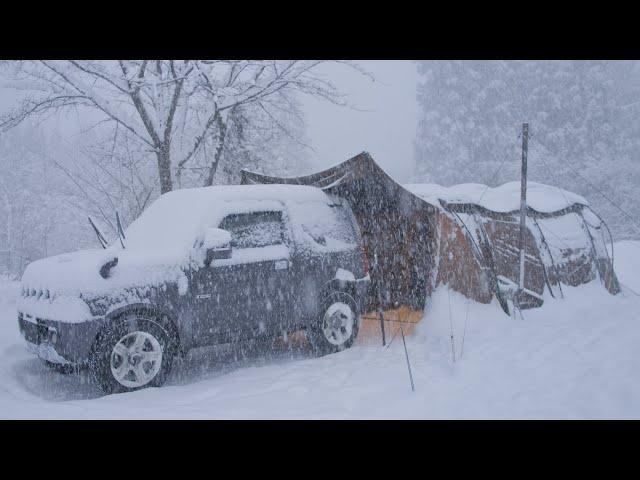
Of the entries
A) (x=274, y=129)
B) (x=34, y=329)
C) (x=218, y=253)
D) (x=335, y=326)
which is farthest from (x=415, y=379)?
(x=274, y=129)

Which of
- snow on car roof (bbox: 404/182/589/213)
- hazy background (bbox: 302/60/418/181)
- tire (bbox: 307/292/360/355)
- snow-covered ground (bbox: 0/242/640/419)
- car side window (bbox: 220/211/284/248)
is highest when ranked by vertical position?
hazy background (bbox: 302/60/418/181)

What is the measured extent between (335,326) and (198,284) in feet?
6.47

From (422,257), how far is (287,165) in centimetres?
2134

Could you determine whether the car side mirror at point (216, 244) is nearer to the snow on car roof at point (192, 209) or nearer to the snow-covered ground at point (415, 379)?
the snow on car roof at point (192, 209)

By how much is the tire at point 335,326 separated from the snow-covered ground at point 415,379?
0.67 feet

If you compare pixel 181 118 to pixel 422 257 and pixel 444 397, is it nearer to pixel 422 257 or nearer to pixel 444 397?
pixel 422 257

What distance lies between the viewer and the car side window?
19.0 ft

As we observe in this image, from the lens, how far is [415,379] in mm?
5016

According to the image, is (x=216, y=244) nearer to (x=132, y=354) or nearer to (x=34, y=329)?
(x=132, y=354)

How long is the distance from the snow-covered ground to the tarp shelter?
45 cm

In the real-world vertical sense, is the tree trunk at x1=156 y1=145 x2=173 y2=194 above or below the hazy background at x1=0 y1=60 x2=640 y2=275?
below

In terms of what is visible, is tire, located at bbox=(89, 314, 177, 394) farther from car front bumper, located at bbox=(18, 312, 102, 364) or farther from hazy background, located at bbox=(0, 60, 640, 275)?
hazy background, located at bbox=(0, 60, 640, 275)

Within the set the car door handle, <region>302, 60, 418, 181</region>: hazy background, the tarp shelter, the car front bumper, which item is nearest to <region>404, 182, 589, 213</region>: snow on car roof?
the tarp shelter

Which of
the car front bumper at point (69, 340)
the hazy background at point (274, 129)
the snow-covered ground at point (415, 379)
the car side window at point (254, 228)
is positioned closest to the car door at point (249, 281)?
the car side window at point (254, 228)
